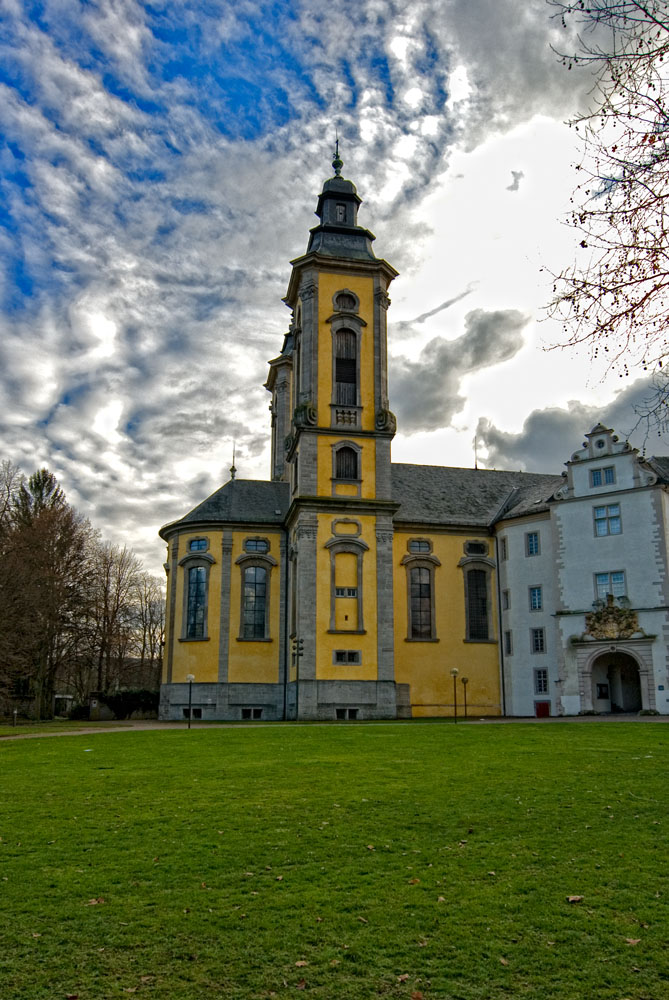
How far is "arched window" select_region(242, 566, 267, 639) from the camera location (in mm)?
47406

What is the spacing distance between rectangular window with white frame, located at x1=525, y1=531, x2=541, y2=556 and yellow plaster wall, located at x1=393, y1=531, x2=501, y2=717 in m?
3.36

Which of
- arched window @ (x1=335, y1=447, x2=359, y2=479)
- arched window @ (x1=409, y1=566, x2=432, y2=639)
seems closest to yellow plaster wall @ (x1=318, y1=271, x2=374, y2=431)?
arched window @ (x1=335, y1=447, x2=359, y2=479)

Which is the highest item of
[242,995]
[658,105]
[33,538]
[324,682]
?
[33,538]

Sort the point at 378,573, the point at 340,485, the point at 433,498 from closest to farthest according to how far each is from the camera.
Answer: the point at 378,573 < the point at 340,485 < the point at 433,498

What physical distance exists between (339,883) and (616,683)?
37.1 meters

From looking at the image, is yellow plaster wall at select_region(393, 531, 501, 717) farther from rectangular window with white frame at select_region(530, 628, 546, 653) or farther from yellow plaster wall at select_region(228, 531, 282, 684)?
yellow plaster wall at select_region(228, 531, 282, 684)

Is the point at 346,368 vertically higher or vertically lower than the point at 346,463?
higher

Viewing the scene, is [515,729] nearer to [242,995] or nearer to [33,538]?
[242,995]

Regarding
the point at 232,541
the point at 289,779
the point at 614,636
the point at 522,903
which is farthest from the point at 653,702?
the point at 522,903

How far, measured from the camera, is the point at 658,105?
26.5ft

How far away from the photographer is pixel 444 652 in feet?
156

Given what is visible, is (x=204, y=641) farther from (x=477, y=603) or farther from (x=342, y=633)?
(x=477, y=603)

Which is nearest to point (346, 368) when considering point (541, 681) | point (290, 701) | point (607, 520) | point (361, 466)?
point (361, 466)

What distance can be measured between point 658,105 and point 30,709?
59259 mm
